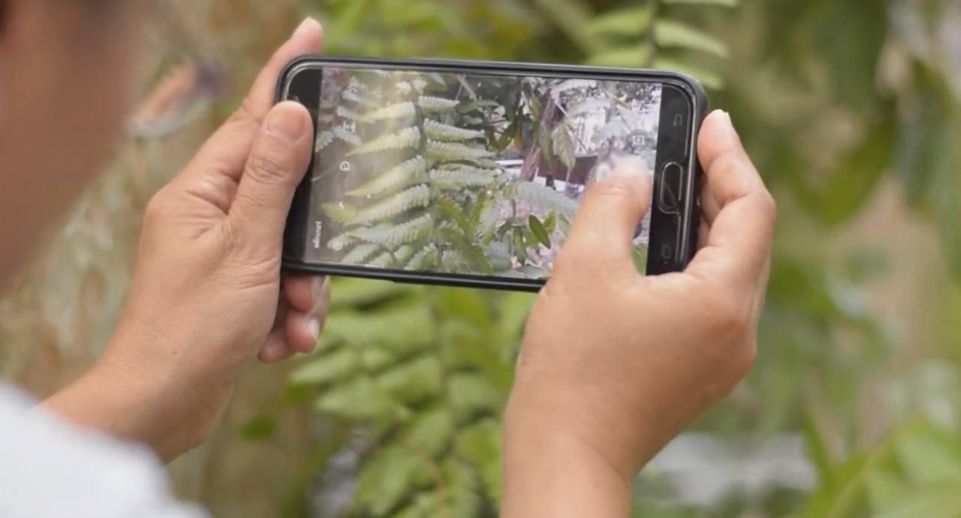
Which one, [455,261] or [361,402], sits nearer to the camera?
[455,261]

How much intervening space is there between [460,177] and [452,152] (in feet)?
0.05

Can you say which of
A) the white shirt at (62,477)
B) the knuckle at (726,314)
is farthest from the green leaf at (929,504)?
the white shirt at (62,477)

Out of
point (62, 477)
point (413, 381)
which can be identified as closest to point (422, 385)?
point (413, 381)

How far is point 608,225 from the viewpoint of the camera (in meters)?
0.60

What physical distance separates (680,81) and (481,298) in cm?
39

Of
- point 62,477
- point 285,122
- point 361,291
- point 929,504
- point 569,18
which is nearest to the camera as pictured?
point 62,477

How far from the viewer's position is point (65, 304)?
1.00 meters

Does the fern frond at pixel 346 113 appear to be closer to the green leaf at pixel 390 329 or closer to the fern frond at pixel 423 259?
the fern frond at pixel 423 259

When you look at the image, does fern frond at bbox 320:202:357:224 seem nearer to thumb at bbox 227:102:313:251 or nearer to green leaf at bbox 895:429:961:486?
thumb at bbox 227:102:313:251

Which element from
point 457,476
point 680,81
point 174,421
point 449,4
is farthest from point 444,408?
point 449,4

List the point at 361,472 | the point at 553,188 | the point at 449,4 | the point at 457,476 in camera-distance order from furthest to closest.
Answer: the point at 449,4
the point at 361,472
the point at 457,476
the point at 553,188

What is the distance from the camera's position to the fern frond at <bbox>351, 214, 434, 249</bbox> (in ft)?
2.44

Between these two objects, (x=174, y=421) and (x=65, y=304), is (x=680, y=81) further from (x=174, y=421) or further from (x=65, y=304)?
(x=65, y=304)

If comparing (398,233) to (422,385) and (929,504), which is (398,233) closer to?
(422,385)
